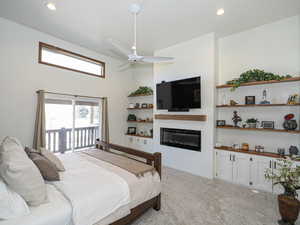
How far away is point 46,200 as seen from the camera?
1354 mm

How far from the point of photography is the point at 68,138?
3.88 meters

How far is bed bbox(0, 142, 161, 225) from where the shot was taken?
49.6 inches

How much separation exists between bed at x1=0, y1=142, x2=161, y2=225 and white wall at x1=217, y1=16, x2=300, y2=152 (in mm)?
2363

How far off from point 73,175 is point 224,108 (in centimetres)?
336

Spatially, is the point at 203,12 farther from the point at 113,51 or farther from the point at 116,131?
the point at 116,131

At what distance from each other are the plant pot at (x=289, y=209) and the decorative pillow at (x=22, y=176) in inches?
112

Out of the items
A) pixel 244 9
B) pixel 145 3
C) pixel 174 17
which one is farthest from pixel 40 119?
pixel 244 9

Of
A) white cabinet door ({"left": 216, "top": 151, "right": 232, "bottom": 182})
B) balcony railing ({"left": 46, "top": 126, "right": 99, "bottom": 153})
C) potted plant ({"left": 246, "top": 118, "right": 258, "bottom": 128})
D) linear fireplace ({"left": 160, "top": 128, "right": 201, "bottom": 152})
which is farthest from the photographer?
balcony railing ({"left": 46, "top": 126, "right": 99, "bottom": 153})

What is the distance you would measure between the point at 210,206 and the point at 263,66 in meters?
2.96

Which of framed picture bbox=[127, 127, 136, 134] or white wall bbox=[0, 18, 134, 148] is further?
framed picture bbox=[127, 127, 136, 134]

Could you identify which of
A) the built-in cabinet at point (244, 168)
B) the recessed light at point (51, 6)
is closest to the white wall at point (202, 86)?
the built-in cabinet at point (244, 168)

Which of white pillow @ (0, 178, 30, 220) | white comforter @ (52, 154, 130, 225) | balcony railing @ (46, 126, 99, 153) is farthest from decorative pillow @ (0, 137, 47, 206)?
balcony railing @ (46, 126, 99, 153)

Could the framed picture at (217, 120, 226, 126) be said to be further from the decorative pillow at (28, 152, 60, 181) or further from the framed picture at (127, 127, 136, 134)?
the decorative pillow at (28, 152, 60, 181)

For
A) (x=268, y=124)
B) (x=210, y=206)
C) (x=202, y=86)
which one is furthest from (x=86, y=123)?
(x=268, y=124)
